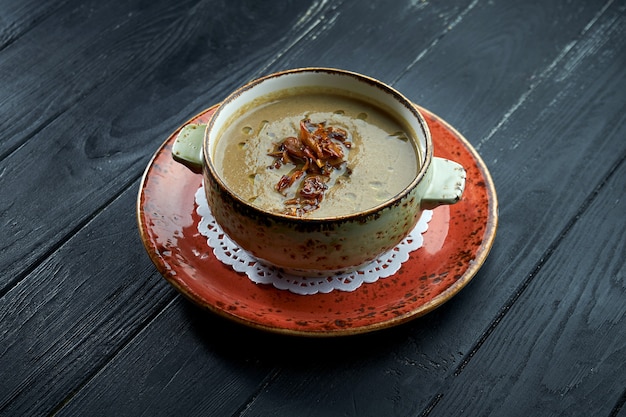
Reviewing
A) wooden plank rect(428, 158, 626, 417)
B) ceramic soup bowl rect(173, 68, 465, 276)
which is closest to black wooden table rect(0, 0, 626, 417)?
wooden plank rect(428, 158, 626, 417)

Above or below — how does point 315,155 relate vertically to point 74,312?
above

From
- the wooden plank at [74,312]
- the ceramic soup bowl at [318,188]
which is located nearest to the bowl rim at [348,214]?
the ceramic soup bowl at [318,188]

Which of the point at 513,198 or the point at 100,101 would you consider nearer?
the point at 513,198

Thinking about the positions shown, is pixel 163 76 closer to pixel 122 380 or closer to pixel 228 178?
pixel 228 178

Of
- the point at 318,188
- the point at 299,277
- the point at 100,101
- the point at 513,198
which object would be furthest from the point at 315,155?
the point at 100,101

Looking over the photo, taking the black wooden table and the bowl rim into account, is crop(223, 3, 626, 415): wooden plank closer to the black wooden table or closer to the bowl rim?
the black wooden table

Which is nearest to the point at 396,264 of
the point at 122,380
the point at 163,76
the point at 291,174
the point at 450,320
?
the point at 450,320

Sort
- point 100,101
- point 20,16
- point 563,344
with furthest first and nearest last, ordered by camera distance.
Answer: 1. point 20,16
2. point 100,101
3. point 563,344

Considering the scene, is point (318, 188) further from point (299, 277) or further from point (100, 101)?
point (100, 101)
